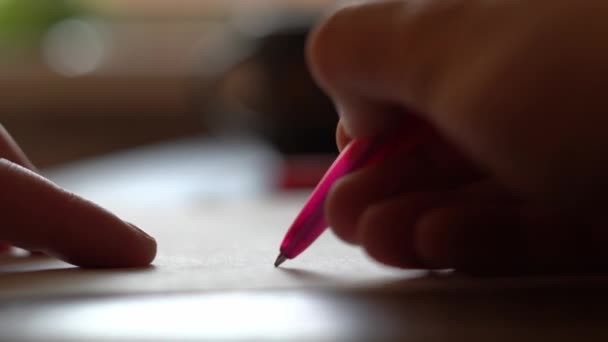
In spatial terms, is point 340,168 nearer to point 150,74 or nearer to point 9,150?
point 9,150

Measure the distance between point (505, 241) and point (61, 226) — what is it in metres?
0.19

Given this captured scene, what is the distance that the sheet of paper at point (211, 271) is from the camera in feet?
1.12

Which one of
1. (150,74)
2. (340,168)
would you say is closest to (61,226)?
(340,168)

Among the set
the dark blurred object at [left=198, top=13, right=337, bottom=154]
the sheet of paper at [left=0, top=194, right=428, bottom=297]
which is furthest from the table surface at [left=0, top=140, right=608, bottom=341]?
the dark blurred object at [left=198, top=13, right=337, bottom=154]

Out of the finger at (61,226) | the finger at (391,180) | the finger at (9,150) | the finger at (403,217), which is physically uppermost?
the finger at (9,150)

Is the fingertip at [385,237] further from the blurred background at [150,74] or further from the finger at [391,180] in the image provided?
the blurred background at [150,74]

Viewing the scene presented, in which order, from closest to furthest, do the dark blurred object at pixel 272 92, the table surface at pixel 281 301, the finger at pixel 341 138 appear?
the table surface at pixel 281 301 → the finger at pixel 341 138 → the dark blurred object at pixel 272 92

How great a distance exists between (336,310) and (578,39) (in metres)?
0.12

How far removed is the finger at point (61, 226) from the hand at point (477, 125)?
0.34 ft

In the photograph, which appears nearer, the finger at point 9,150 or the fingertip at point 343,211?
the fingertip at point 343,211

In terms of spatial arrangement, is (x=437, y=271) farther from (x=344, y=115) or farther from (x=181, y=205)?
(x=181, y=205)

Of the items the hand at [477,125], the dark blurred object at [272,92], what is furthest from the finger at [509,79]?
the dark blurred object at [272,92]

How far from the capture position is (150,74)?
2293mm

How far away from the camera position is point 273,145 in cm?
187
